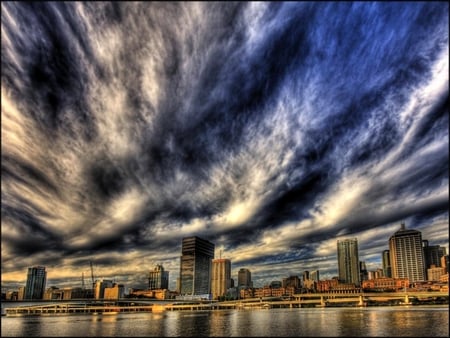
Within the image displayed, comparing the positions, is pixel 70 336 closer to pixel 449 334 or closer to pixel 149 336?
pixel 149 336

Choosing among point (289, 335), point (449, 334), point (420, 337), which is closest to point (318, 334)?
point (289, 335)

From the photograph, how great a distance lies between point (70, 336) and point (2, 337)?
76.0ft

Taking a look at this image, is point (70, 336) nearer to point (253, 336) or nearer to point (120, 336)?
point (120, 336)

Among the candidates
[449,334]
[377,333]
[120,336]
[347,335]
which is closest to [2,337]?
[120,336]

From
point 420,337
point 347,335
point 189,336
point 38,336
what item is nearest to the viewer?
point 420,337

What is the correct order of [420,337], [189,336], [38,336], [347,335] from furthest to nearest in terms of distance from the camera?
[38,336] < [189,336] < [347,335] < [420,337]

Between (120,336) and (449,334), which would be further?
(120,336)

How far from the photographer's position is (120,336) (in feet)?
395

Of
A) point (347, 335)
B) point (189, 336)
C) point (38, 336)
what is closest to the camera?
point (347, 335)

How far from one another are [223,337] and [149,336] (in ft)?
85.3

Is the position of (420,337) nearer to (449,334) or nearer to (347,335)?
(449,334)

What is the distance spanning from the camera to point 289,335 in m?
111

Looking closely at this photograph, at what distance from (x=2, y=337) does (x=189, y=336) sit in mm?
65150

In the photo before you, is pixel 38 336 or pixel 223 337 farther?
pixel 38 336
